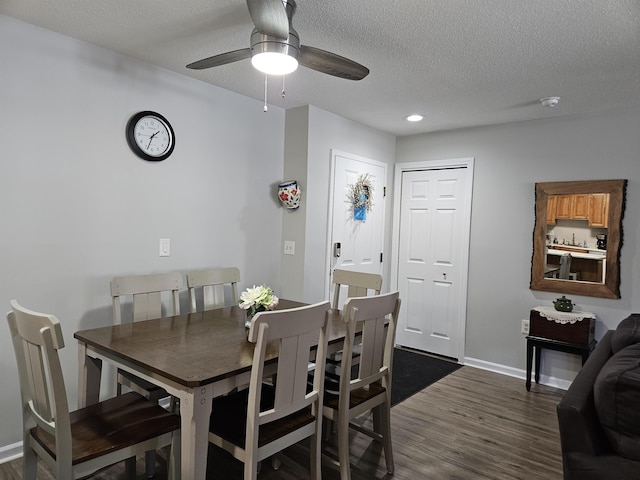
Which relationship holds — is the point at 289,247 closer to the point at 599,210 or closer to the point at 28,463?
the point at 28,463

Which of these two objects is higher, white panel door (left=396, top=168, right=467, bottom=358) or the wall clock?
the wall clock

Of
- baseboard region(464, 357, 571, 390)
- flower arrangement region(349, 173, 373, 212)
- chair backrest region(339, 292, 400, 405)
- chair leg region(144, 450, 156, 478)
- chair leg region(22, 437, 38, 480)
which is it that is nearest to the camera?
chair leg region(22, 437, 38, 480)

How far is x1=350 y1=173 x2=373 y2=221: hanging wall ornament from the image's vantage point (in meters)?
4.09

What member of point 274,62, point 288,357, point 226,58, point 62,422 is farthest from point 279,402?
point 226,58

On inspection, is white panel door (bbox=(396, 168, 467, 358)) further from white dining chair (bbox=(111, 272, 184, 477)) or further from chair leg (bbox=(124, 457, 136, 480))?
chair leg (bbox=(124, 457, 136, 480))

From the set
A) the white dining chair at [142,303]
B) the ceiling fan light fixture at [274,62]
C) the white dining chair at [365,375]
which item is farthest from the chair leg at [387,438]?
the ceiling fan light fixture at [274,62]

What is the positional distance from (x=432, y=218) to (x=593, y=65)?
6.92 feet

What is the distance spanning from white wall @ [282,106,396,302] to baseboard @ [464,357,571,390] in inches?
64.2

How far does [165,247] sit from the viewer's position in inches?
115

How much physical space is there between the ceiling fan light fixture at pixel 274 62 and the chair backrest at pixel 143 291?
140 centimetres

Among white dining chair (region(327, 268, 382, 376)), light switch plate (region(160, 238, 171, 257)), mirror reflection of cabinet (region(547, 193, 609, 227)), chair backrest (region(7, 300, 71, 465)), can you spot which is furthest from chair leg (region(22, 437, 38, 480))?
mirror reflection of cabinet (region(547, 193, 609, 227))

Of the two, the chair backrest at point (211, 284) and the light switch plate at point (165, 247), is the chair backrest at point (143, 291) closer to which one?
the chair backrest at point (211, 284)

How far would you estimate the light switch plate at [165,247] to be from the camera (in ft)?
9.54

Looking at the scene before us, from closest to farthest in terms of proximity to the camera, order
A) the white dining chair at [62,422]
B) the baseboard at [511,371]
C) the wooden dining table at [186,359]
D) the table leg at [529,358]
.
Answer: the white dining chair at [62,422]
the wooden dining table at [186,359]
the table leg at [529,358]
the baseboard at [511,371]
